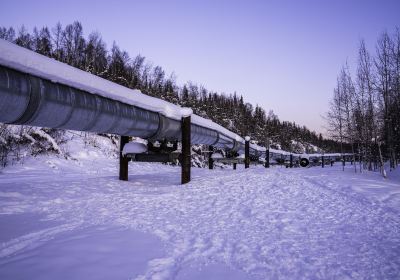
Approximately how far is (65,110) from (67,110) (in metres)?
0.04

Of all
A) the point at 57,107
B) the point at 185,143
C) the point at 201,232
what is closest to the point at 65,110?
the point at 57,107

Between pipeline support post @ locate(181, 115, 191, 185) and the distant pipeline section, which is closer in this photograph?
the distant pipeline section

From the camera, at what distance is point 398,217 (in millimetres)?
4738

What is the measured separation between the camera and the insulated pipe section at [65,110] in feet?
13.8

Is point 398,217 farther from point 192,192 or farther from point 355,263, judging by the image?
point 192,192

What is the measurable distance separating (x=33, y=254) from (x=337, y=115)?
22650 mm

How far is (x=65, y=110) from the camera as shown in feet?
16.9

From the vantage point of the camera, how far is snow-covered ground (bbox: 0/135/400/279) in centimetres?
283

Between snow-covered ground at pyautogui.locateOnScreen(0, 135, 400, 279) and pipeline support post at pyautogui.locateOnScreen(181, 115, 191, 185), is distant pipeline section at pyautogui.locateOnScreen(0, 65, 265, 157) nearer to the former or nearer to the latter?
pipeline support post at pyautogui.locateOnScreen(181, 115, 191, 185)

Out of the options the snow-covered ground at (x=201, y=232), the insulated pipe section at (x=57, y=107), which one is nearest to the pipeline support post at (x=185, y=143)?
the snow-covered ground at (x=201, y=232)

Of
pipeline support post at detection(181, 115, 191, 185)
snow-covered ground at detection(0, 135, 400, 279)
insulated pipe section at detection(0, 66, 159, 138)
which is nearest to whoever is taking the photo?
snow-covered ground at detection(0, 135, 400, 279)

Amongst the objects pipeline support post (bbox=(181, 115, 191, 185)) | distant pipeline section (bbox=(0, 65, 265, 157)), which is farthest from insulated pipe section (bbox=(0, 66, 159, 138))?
pipeline support post (bbox=(181, 115, 191, 185))

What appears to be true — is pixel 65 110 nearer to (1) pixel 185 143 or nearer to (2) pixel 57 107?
(2) pixel 57 107

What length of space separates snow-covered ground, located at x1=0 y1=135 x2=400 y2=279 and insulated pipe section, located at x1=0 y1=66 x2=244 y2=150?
1649 millimetres
